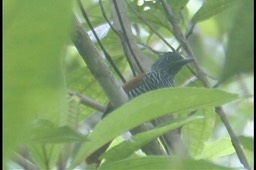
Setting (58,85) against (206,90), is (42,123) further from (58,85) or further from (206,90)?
(58,85)

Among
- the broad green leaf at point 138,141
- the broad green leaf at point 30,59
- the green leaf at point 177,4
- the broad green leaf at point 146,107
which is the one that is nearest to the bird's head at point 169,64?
the green leaf at point 177,4

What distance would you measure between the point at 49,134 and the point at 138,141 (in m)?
0.18

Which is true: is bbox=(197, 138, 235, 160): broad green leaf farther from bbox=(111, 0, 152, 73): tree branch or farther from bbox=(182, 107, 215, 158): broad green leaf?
bbox=(111, 0, 152, 73): tree branch

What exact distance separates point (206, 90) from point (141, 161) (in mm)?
172

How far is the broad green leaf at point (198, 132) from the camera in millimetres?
1559

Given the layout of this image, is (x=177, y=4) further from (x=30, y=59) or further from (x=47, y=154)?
(x=30, y=59)

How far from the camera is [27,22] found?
11.6 inches

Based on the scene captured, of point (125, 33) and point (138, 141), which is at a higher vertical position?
point (125, 33)

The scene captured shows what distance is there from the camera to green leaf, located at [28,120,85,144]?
2.06 ft

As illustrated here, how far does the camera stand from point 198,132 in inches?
63.0

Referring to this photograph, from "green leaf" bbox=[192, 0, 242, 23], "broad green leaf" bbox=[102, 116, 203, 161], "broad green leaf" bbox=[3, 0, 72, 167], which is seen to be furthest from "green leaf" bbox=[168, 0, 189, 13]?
"broad green leaf" bbox=[3, 0, 72, 167]

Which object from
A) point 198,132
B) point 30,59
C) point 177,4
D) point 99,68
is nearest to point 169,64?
point 177,4

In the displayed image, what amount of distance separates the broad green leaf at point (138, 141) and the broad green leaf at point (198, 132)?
0.67 meters

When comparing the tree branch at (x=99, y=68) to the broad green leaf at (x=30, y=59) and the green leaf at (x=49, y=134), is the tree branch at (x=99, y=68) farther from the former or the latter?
the broad green leaf at (x=30, y=59)
